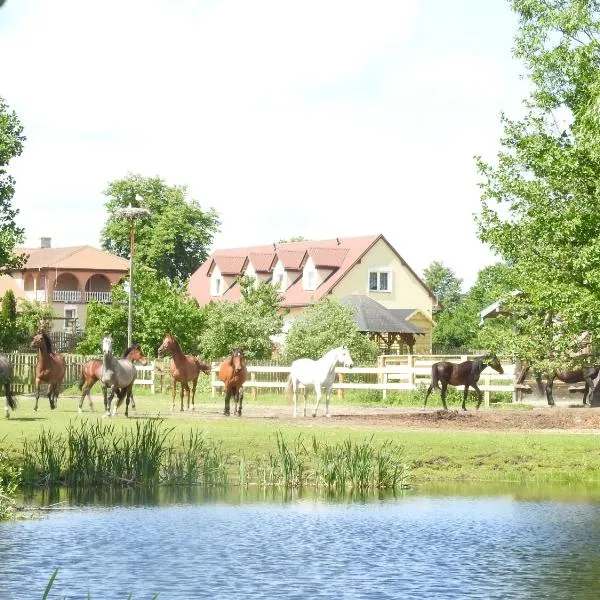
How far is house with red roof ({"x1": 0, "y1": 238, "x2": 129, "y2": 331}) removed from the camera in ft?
392

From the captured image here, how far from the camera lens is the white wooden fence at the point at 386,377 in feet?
161

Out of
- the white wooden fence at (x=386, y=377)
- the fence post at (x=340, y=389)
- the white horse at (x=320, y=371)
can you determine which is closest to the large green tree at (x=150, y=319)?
the white wooden fence at (x=386, y=377)

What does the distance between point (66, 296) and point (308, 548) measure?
10452 centimetres

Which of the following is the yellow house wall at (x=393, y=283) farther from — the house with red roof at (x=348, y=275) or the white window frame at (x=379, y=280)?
the white window frame at (x=379, y=280)

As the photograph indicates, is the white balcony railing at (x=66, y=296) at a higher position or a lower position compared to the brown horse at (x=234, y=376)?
higher

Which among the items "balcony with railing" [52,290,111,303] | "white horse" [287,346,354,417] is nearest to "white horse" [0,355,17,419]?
"white horse" [287,346,354,417]

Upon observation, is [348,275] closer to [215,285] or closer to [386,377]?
[215,285]

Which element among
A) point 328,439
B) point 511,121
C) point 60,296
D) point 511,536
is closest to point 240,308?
point 511,121

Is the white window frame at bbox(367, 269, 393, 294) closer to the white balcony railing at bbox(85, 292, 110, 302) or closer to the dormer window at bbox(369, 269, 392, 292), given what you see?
the dormer window at bbox(369, 269, 392, 292)

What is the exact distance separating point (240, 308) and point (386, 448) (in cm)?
3897

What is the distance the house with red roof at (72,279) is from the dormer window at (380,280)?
1378 inches

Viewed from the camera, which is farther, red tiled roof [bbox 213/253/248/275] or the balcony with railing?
the balcony with railing

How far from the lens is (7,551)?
713 inches

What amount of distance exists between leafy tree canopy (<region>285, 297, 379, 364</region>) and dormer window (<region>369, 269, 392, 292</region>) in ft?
84.4
